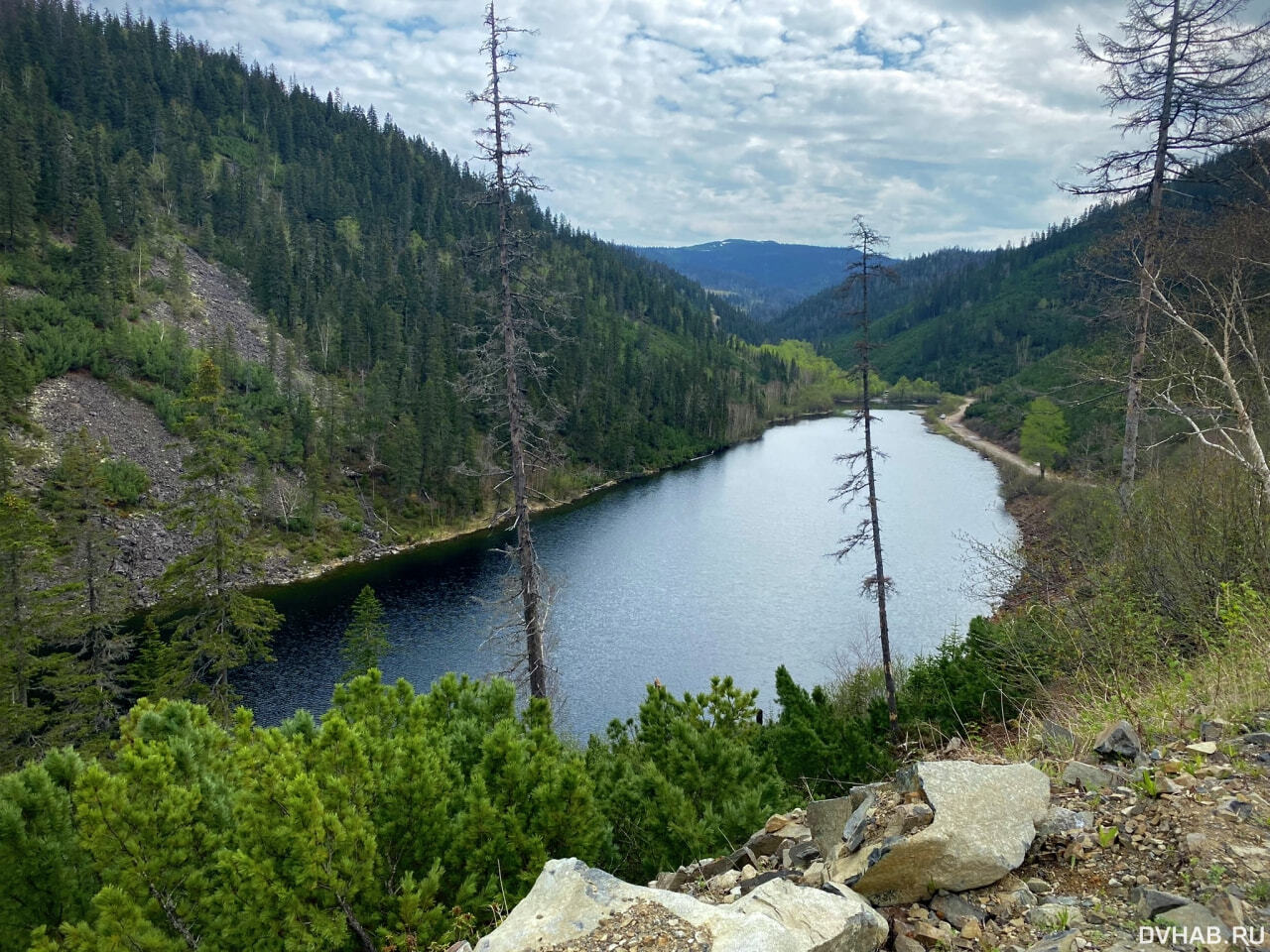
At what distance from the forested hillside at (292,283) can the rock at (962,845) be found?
37.2 ft

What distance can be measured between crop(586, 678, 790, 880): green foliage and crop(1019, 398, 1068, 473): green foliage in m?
61.4

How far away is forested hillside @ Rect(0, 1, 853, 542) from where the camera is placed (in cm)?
5609

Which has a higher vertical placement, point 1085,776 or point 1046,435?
point 1046,435

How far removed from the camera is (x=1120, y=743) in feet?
17.0

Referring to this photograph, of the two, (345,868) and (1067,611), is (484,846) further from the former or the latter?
(1067,611)

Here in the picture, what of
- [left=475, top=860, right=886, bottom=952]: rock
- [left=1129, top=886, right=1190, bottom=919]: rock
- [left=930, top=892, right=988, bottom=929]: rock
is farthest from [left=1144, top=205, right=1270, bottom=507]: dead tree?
[left=475, top=860, right=886, bottom=952]: rock

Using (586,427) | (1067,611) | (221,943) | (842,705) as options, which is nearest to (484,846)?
(221,943)

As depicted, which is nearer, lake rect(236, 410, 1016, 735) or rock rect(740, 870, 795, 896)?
rock rect(740, 870, 795, 896)

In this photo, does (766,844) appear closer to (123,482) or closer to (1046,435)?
(123,482)

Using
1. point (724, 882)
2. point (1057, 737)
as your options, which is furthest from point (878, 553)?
point (724, 882)

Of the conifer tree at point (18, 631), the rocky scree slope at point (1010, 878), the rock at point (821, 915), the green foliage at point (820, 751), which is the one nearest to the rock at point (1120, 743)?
A: the rocky scree slope at point (1010, 878)

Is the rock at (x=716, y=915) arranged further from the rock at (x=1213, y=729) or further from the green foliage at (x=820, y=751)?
the green foliage at (x=820, y=751)

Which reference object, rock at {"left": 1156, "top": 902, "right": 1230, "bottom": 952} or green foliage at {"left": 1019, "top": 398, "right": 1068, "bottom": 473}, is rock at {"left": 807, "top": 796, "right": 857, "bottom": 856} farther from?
green foliage at {"left": 1019, "top": 398, "right": 1068, "bottom": 473}

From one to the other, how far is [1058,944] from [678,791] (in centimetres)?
546
